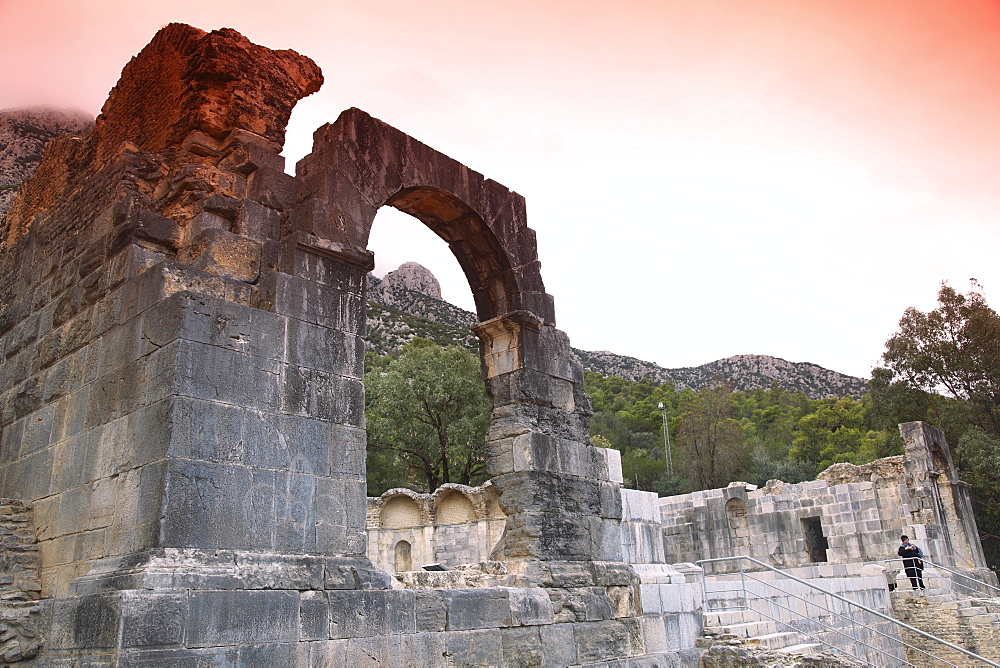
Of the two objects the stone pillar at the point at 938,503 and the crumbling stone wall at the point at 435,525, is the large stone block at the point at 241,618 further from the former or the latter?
the stone pillar at the point at 938,503

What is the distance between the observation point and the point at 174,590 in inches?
166

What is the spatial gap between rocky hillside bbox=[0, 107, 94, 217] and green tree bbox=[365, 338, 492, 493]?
16.2 metres

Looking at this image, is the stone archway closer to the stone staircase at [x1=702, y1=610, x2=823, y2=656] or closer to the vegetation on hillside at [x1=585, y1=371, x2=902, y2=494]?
the stone staircase at [x1=702, y1=610, x2=823, y2=656]

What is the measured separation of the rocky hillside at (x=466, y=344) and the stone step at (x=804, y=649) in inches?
450

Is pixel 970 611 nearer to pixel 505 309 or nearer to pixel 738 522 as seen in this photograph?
pixel 738 522

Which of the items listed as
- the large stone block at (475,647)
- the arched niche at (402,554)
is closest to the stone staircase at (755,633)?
the large stone block at (475,647)

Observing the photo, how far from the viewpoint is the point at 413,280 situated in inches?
2317

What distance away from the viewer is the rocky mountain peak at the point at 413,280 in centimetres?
5631

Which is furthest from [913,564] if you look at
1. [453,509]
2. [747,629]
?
[453,509]

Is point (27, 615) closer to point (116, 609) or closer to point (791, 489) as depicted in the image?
point (116, 609)

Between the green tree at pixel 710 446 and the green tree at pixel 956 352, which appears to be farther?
the green tree at pixel 710 446

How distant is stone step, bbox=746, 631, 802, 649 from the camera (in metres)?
8.12

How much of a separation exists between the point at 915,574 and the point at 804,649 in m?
9.05

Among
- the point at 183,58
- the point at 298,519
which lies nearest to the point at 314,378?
the point at 298,519
